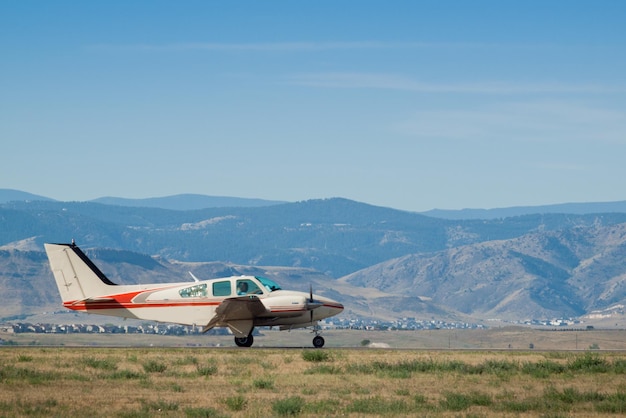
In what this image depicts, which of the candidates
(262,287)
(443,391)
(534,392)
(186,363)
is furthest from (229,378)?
(262,287)

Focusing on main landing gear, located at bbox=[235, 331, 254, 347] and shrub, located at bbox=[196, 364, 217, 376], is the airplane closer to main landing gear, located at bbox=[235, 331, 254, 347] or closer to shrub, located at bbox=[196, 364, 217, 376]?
main landing gear, located at bbox=[235, 331, 254, 347]

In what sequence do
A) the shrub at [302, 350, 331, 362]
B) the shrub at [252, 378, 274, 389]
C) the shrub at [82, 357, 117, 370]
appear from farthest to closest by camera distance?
the shrub at [302, 350, 331, 362], the shrub at [82, 357, 117, 370], the shrub at [252, 378, 274, 389]

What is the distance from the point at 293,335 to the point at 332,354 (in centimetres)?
11314

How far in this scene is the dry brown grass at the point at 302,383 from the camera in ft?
105

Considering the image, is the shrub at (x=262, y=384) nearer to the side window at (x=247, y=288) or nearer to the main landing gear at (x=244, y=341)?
the side window at (x=247, y=288)

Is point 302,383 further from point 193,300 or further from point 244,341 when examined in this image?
point 244,341

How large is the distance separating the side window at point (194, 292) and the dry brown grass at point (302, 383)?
3.72 meters

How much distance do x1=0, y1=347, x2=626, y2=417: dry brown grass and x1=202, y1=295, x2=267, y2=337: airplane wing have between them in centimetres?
246

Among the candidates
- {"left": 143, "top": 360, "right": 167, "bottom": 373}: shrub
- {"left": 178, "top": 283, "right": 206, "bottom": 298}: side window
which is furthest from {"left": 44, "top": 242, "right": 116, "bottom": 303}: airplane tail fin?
{"left": 143, "top": 360, "right": 167, "bottom": 373}: shrub

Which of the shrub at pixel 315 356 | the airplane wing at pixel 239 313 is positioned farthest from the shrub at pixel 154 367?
the airplane wing at pixel 239 313

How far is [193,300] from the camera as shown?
53.2 metres

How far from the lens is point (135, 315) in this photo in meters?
54.2

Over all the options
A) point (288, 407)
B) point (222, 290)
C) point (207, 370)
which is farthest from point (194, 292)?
point (288, 407)

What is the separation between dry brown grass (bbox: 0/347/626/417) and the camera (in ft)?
105
